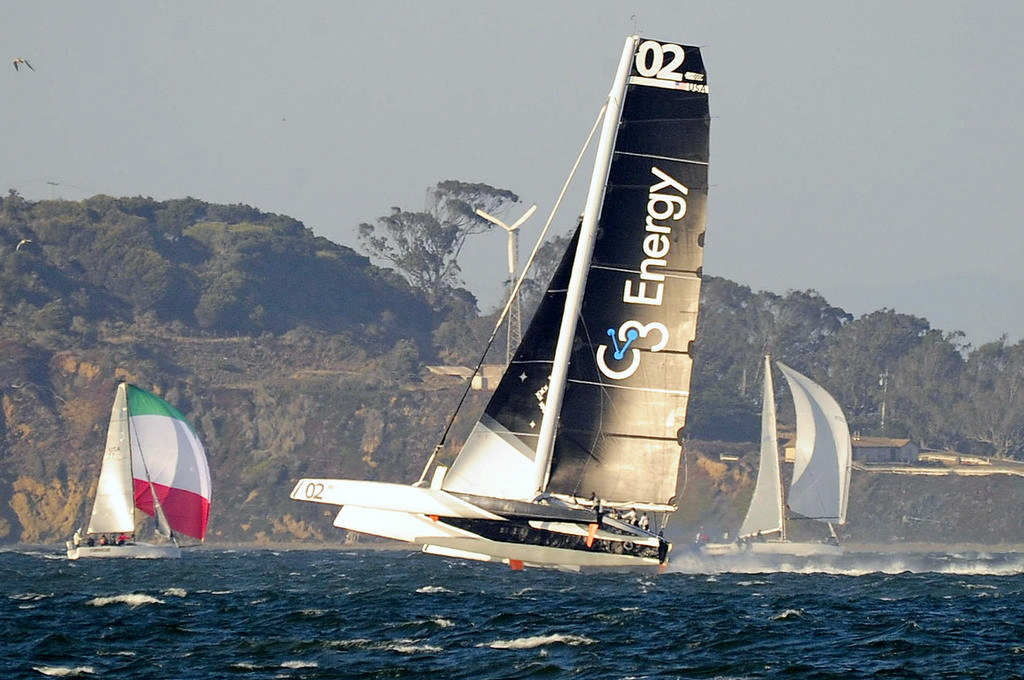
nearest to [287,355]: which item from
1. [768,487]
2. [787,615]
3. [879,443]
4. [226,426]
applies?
[226,426]

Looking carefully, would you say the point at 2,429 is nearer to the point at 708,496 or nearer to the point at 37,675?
the point at 708,496

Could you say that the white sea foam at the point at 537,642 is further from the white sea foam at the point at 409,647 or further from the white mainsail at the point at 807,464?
the white mainsail at the point at 807,464

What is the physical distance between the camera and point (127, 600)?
105 ft

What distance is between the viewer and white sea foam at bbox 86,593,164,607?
103 ft

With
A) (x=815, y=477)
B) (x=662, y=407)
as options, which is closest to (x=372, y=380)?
(x=815, y=477)

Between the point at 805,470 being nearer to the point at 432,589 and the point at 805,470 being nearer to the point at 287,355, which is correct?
the point at 432,589

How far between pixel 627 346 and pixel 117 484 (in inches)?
1207

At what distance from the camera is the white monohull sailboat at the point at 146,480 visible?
59.8 metres

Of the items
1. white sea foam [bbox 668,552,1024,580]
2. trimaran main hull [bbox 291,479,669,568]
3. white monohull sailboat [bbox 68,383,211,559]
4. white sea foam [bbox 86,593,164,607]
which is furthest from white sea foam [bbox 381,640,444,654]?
white monohull sailboat [bbox 68,383,211,559]

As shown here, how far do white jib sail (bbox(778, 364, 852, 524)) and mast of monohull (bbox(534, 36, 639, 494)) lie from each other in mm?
39690

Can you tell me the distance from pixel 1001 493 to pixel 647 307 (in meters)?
89.5

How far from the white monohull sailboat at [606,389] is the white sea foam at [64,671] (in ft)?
38.7

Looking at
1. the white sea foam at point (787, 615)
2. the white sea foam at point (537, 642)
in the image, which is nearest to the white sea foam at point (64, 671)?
the white sea foam at point (537, 642)

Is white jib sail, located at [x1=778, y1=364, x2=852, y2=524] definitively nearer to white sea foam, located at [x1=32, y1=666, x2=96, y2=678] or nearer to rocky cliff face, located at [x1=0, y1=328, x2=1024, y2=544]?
rocky cliff face, located at [x1=0, y1=328, x2=1024, y2=544]
